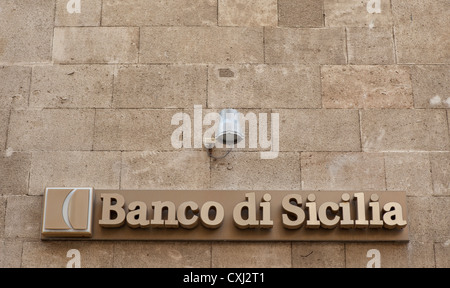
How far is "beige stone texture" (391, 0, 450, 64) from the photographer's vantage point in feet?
34.0

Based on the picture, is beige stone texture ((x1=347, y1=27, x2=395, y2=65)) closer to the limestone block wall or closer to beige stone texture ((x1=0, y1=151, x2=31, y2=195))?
the limestone block wall

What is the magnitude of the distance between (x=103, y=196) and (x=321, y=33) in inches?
153

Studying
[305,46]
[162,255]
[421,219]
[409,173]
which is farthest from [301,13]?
[162,255]

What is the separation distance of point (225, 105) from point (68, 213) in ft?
8.52

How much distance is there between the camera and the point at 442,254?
9.41 metres

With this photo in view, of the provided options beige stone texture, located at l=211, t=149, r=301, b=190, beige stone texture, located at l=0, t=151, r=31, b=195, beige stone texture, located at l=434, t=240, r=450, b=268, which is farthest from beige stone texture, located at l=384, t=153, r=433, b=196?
beige stone texture, located at l=0, t=151, r=31, b=195

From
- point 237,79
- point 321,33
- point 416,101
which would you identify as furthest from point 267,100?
point 416,101

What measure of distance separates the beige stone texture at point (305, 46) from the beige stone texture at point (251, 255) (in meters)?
2.66

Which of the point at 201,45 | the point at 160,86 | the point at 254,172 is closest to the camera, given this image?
the point at 254,172

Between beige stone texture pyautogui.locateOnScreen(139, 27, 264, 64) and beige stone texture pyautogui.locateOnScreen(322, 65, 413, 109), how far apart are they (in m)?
1.07

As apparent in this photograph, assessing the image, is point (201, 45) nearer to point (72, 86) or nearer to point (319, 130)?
point (72, 86)

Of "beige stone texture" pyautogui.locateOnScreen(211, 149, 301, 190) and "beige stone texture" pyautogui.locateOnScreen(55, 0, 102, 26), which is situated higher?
"beige stone texture" pyautogui.locateOnScreen(55, 0, 102, 26)

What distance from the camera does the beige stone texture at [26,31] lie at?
34.0ft

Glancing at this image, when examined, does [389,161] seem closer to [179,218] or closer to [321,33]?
[321,33]
